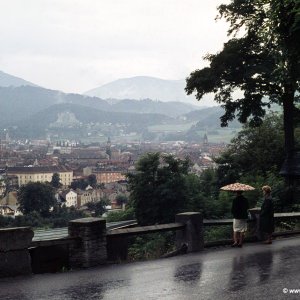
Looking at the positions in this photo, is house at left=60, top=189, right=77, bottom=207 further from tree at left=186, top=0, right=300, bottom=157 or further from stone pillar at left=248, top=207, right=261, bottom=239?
stone pillar at left=248, top=207, right=261, bottom=239

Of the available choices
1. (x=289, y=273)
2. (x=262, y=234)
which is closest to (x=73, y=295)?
(x=289, y=273)

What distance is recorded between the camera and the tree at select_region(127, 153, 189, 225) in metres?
41.5

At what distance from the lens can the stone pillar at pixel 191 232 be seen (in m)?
13.2

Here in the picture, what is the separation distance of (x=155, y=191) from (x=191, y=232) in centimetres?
2856

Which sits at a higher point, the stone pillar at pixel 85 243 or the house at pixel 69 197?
the stone pillar at pixel 85 243

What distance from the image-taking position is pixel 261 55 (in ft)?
93.0

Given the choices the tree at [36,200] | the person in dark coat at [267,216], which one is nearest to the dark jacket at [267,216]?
the person in dark coat at [267,216]

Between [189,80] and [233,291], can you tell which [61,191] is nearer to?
[189,80]

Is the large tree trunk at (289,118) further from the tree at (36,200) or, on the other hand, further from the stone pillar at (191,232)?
the tree at (36,200)

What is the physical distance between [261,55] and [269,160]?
1178cm

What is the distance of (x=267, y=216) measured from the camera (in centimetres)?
1412

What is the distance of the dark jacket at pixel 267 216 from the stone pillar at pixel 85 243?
5.04m

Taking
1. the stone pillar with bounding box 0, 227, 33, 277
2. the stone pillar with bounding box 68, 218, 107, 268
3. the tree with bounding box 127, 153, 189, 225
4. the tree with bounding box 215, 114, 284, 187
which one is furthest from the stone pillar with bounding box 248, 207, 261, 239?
the tree with bounding box 127, 153, 189, 225

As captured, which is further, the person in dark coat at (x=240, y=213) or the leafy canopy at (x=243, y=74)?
the leafy canopy at (x=243, y=74)
